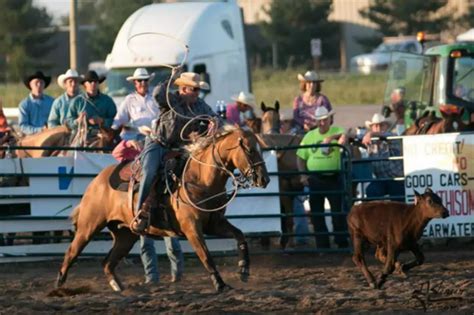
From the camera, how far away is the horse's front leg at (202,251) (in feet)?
37.5

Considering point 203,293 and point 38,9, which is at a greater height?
point 38,9

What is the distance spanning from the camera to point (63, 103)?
53.7 feet

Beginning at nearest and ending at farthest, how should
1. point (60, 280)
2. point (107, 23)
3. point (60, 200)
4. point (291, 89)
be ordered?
point (60, 280) → point (60, 200) → point (291, 89) → point (107, 23)

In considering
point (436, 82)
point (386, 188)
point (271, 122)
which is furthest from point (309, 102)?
point (436, 82)

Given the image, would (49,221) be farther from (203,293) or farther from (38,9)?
(38,9)

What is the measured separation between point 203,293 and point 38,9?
4796 cm

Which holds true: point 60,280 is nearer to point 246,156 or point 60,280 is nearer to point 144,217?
point 144,217

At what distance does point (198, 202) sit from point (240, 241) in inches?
21.7

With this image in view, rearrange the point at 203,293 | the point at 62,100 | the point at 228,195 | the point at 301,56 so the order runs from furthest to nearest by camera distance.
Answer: the point at 301,56, the point at 62,100, the point at 228,195, the point at 203,293

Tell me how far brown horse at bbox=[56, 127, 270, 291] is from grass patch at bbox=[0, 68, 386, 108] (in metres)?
25.0

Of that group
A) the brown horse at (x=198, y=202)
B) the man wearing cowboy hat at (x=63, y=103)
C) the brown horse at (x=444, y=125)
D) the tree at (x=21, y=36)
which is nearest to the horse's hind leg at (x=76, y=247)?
the brown horse at (x=198, y=202)

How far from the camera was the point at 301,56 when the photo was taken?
205ft

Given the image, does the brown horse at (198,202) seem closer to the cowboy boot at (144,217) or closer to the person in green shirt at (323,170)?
the cowboy boot at (144,217)

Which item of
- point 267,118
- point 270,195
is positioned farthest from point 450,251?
point 267,118
